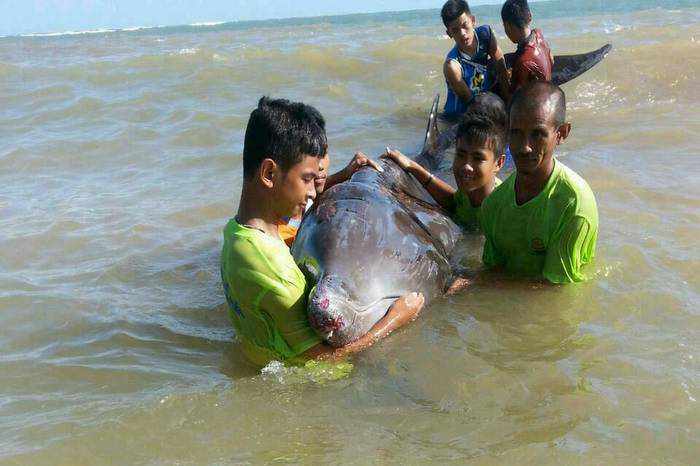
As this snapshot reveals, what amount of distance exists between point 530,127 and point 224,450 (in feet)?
7.11

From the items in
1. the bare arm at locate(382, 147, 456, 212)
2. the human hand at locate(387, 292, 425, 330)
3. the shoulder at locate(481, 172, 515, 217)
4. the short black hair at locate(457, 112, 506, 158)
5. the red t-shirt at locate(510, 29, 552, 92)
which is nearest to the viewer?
the human hand at locate(387, 292, 425, 330)

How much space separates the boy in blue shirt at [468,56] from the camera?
7.39 metres

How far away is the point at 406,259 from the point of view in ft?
12.9

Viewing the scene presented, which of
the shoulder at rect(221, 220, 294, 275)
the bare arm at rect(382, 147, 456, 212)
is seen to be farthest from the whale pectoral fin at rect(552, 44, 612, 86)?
the shoulder at rect(221, 220, 294, 275)

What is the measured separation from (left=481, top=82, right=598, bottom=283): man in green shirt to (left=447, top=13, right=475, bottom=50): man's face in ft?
11.9

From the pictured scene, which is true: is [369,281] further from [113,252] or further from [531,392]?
[113,252]

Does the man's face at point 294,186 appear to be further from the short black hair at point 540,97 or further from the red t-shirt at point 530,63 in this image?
the red t-shirt at point 530,63

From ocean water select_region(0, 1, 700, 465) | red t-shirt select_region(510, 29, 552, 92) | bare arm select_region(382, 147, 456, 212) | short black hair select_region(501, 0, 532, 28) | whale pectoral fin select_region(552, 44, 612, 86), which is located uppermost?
short black hair select_region(501, 0, 532, 28)

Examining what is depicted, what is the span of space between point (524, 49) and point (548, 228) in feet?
9.60

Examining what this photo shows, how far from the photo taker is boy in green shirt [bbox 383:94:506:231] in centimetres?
448

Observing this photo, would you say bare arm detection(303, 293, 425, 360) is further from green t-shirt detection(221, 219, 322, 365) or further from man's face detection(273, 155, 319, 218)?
man's face detection(273, 155, 319, 218)

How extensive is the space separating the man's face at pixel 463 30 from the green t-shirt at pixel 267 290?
4.72 m

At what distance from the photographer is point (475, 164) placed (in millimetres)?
4535

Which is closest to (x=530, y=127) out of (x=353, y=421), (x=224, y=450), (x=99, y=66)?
(x=353, y=421)
